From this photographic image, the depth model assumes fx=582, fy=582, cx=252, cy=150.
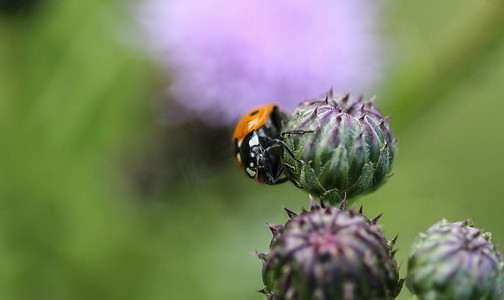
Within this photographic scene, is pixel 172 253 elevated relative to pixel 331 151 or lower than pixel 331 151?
elevated

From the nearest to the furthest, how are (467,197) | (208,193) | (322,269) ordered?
1. (322,269)
2. (208,193)
3. (467,197)

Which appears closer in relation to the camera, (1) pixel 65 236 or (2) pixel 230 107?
(1) pixel 65 236

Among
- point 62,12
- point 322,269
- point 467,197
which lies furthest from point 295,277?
point 467,197

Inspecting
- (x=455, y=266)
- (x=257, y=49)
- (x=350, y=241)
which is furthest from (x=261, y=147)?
(x=257, y=49)

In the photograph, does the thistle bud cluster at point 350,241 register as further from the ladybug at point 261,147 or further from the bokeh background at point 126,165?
→ the bokeh background at point 126,165

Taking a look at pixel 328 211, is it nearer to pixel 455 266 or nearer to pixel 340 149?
pixel 340 149

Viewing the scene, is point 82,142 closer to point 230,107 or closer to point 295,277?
point 230,107

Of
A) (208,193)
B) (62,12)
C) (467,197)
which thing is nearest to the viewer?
(62,12)
